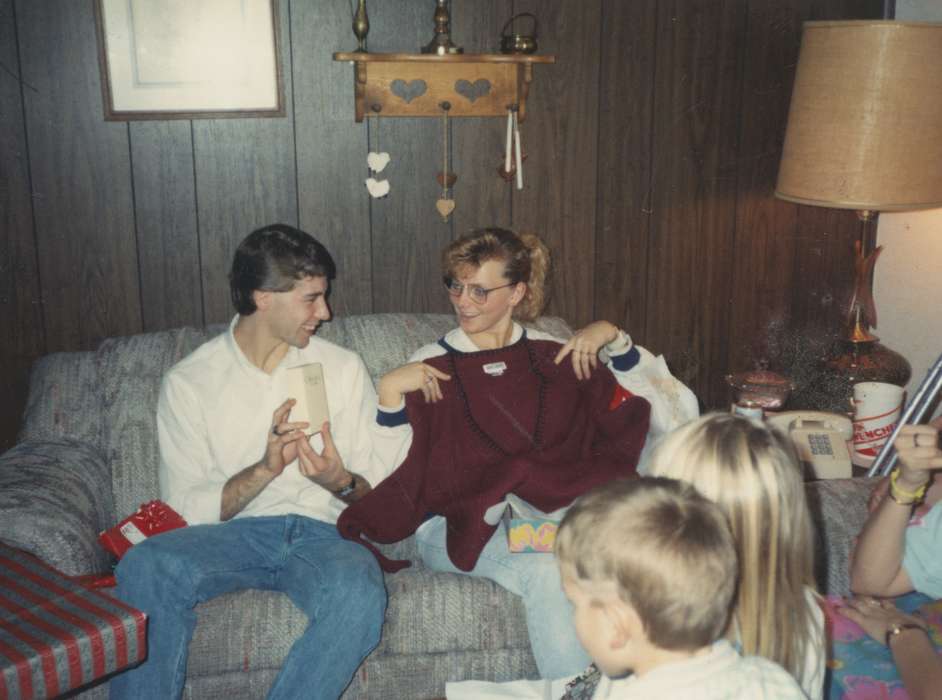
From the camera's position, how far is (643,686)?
46.4 inches

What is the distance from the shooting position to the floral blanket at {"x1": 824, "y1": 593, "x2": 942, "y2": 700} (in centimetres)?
161

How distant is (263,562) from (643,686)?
1.16m

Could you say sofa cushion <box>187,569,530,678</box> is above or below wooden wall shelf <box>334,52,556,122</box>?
below

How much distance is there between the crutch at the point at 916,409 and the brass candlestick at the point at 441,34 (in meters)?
1.52

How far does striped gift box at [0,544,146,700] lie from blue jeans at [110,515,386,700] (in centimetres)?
30

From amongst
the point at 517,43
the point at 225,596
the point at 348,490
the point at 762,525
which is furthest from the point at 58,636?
the point at 517,43

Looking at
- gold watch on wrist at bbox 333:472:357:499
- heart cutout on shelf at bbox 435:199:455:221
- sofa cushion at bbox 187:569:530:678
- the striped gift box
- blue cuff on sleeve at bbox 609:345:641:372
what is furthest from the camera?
heart cutout on shelf at bbox 435:199:455:221

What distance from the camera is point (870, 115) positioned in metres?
2.54

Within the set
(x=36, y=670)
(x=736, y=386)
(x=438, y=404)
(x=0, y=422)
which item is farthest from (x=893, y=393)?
(x=0, y=422)

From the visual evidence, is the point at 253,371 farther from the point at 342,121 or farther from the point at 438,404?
the point at 342,121

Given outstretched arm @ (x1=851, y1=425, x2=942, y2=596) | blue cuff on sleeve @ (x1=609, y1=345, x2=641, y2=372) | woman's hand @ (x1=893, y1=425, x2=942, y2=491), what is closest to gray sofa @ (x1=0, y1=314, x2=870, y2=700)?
outstretched arm @ (x1=851, y1=425, x2=942, y2=596)

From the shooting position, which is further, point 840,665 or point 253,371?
point 253,371

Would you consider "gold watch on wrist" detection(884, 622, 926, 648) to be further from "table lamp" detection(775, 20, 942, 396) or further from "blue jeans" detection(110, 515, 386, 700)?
"table lamp" detection(775, 20, 942, 396)

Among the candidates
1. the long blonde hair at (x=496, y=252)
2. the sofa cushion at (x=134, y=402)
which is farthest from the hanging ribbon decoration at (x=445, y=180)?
the sofa cushion at (x=134, y=402)
